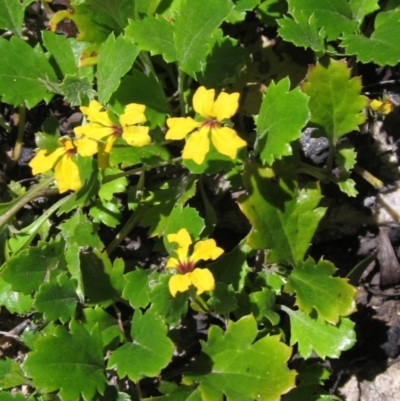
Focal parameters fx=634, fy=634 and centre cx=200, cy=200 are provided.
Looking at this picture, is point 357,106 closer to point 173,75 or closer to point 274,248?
point 274,248

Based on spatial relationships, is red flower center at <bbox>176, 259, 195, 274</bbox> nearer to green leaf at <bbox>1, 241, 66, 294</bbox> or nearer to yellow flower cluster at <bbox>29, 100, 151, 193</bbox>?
yellow flower cluster at <bbox>29, 100, 151, 193</bbox>

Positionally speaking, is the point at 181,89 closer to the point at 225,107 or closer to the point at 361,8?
the point at 225,107

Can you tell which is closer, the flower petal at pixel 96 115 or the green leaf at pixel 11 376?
the flower petal at pixel 96 115

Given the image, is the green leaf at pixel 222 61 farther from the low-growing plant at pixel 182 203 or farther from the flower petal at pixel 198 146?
the flower petal at pixel 198 146

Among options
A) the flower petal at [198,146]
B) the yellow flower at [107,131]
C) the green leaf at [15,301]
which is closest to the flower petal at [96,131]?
Answer: the yellow flower at [107,131]

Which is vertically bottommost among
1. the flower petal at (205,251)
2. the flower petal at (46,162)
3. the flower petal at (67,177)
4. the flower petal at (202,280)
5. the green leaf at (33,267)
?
the green leaf at (33,267)

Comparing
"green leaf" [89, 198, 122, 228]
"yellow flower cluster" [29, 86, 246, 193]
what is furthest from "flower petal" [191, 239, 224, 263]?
"green leaf" [89, 198, 122, 228]

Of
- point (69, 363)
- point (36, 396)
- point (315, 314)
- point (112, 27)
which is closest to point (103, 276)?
point (69, 363)

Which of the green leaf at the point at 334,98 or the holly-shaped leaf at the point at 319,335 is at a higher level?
the green leaf at the point at 334,98
